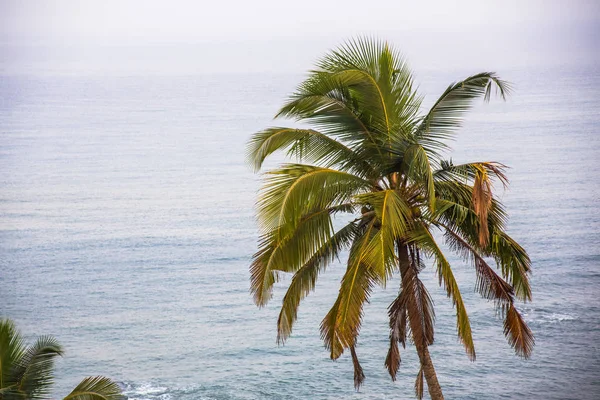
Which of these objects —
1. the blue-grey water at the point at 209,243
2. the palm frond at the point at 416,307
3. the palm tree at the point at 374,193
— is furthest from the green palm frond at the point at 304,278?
the blue-grey water at the point at 209,243

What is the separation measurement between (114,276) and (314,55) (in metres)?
40.6

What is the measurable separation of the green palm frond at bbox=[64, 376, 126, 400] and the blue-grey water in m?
17.3

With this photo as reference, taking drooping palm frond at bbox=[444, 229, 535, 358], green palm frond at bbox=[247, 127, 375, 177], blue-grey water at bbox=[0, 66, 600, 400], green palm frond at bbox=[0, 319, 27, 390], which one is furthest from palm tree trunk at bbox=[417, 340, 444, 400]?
blue-grey water at bbox=[0, 66, 600, 400]

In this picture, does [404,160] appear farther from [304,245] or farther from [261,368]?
[261,368]

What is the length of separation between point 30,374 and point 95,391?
3.35 feet

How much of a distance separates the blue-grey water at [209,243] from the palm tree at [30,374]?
17.1m

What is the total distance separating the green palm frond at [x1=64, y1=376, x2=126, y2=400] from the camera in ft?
36.1

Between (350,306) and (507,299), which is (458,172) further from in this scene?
(350,306)

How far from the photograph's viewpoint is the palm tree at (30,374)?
11156mm

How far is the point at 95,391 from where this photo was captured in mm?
11125

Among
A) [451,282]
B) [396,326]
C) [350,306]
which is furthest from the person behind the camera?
[396,326]

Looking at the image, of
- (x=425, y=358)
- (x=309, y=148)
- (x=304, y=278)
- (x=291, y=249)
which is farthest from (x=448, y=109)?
(x=425, y=358)

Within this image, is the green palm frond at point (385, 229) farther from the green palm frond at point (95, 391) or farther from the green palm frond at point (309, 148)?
the green palm frond at point (95, 391)

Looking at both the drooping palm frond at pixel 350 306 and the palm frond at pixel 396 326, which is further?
the palm frond at pixel 396 326
